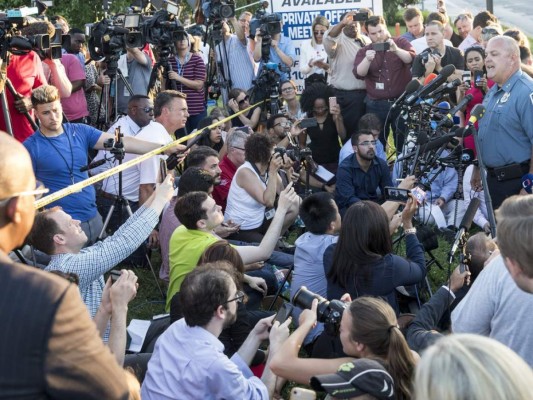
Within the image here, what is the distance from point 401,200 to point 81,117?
4.27 meters

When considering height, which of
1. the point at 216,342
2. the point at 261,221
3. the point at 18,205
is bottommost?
the point at 261,221

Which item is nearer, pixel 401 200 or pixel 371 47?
pixel 401 200

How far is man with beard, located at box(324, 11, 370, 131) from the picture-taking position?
32.6ft

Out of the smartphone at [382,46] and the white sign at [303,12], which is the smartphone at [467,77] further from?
the white sign at [303,12]

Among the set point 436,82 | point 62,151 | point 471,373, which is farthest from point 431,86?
point 471,373

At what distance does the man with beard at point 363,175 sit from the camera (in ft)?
25.0

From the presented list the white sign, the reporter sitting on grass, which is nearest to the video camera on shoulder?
the white sign

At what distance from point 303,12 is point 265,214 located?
5.10 metres

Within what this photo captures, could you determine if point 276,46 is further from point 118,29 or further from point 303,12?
point 118,29

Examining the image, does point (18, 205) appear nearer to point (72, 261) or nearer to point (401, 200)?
point (72, 261)

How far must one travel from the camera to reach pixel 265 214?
7.35 meters

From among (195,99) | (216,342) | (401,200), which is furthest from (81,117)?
(216,342)

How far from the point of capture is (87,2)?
1667 cm

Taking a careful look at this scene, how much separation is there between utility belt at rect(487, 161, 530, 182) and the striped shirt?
4.33m
